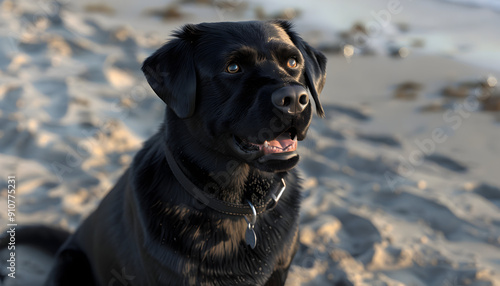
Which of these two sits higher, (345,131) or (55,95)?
(55,95)

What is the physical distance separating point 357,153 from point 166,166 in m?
2.41

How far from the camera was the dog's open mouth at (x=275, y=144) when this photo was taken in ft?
6.55

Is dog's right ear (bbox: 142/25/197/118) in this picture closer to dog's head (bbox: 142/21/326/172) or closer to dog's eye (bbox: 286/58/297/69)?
dog's head (bbox: 142/21/326/172)

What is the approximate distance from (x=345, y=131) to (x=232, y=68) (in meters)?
2.72

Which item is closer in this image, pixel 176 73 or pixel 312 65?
→ pixel 176 73

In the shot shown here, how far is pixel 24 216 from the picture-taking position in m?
3.32

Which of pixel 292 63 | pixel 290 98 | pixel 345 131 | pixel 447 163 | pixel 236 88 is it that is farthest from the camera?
pixel 345 131

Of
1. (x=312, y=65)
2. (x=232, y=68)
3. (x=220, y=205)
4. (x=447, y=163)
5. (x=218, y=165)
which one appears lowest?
(x=447, y=163)

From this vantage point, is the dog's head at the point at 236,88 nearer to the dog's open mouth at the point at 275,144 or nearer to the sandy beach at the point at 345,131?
the dog's open mouth at the point at 275,144

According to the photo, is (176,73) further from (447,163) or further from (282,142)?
(447,163)

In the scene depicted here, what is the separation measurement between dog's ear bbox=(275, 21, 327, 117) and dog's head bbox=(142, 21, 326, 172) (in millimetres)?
101

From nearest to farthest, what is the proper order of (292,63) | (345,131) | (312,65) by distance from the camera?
(292,63) → (312,65) → (345,131)

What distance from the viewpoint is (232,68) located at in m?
2.05

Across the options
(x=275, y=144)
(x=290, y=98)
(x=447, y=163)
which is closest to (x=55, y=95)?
(x=275, y=144)
